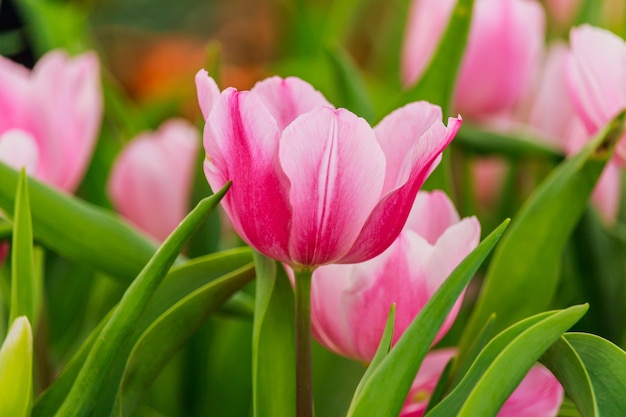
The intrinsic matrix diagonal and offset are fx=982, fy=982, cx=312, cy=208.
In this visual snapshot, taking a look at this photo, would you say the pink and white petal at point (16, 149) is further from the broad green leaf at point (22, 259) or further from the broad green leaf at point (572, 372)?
the broad green leaf at point (572, 372)

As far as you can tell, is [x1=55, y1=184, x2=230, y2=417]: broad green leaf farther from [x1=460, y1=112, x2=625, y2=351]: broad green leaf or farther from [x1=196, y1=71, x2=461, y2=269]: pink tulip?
[x1=460, y1=112, x2=625, y2=351]: broad green leaf

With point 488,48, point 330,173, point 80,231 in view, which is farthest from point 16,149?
point 488,48

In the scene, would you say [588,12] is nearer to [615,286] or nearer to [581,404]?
[615,286]

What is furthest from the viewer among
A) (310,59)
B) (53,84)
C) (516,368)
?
(310,59)

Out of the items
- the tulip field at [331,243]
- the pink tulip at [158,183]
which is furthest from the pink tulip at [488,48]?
the pink tulip at [158,183]

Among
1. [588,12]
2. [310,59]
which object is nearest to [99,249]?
[588,12]

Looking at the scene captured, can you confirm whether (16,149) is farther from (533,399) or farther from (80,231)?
(533,399)

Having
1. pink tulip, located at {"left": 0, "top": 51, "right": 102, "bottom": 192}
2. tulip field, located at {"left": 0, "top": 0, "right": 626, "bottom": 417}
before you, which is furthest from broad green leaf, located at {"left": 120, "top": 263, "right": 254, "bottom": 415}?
pink tulip, located at {"left": 0, "top": 51, "right": 102, "bottom": 192}
